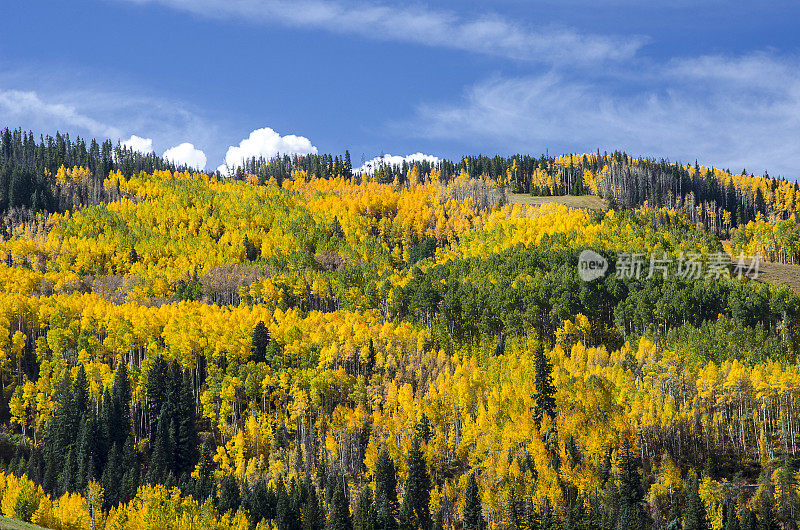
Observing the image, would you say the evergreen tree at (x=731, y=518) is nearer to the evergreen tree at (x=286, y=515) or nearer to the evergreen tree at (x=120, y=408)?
the evergreen tree at (x=286, y=515)

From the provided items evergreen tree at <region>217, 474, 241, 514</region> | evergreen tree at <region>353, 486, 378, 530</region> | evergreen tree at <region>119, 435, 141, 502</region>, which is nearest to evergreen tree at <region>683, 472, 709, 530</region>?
evergreen tree at <region>353, 486, 378, 530</region>

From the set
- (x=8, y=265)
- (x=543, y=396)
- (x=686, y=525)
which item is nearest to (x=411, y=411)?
(x=543, y=396)

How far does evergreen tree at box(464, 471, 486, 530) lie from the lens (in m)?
89.0

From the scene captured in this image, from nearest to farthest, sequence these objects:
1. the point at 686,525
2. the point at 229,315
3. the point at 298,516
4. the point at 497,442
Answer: the point at 686,525 → the point at 298,516 → the point at 497,442 → the point at 229,315

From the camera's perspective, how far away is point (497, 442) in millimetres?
101812

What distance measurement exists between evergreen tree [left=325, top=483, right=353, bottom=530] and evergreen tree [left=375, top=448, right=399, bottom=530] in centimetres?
413

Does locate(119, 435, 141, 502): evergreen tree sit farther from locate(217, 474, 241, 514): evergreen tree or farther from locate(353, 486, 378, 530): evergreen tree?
locate(353, 486, 378, 530): evergreen tree

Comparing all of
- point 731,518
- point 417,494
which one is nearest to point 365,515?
point 417,494

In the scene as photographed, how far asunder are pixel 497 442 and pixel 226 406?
46.9 metres

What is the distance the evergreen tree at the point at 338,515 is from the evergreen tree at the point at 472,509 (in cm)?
1519

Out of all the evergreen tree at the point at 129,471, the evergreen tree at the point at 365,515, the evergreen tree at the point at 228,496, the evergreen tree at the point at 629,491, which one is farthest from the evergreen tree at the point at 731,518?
the evergreen tree at the point at 129,471

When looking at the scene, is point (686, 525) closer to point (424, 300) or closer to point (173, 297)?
point (424, 300)

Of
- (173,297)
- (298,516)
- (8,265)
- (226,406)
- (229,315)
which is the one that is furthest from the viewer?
(8,265)

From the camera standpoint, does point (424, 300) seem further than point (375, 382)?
Yes
